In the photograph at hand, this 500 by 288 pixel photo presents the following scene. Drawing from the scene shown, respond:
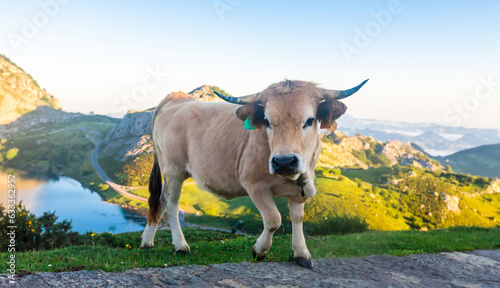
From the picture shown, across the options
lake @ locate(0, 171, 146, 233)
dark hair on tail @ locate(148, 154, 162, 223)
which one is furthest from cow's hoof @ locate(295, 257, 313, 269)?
lake @ locate(0, 171, 146, 233)

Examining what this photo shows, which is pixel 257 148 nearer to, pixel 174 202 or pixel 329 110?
pixel 329 110

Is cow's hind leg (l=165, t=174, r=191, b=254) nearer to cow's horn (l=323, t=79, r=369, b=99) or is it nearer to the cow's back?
the cow's back

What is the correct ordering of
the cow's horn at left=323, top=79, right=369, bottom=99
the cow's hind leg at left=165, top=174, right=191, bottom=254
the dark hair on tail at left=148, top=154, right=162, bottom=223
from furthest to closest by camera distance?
the dark hair on tail at left=148, top=154, right=162, bottom=223 → the cow's hind leg at left=165, top=174, right=191, bottom=254 → the cow's horn at left=323, top=79, right=369, bottom=99

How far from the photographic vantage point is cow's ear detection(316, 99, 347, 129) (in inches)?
213

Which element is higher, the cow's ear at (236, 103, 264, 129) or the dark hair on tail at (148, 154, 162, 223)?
the cow's ear at (236, 103, 264, 129)

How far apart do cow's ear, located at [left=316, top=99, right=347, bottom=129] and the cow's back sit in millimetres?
1526

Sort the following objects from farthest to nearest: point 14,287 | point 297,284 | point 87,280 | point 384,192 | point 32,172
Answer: point 32,172
point 384,192
point 297,284
point 87,280
point 14,287

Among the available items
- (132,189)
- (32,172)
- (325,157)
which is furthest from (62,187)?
(325,157)

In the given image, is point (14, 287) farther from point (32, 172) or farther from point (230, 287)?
point (32, 172)

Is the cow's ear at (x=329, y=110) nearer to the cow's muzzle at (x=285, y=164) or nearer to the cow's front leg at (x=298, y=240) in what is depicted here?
the cow's muzzle at (x=285, y=164)

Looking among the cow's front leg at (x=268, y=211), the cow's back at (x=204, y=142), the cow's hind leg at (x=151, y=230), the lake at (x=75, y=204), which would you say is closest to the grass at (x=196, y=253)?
the cow's hind leg at (x=151, y=230)

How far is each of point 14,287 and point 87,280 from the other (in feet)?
2.63

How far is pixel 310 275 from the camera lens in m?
5.37

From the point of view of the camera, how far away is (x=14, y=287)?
12.8ft
